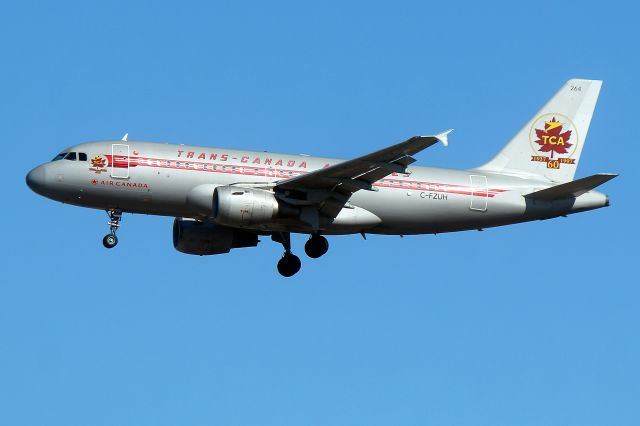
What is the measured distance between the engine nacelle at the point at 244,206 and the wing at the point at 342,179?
0.61m

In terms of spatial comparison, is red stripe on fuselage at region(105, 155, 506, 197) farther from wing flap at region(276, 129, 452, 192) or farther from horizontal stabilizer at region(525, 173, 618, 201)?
wing flap at region(276, 129, 452, 192)

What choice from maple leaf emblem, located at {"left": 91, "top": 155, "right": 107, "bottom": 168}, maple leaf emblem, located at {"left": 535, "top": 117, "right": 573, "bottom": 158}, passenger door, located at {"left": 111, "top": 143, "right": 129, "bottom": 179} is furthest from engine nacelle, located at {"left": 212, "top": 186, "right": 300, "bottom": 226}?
maple leaf emblem, located at {"left": 535, "top": 117, "right": 573, "bottom": 158}

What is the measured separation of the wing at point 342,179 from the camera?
160 ft

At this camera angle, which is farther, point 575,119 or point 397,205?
point 575,119

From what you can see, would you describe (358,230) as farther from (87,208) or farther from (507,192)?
(87,208)

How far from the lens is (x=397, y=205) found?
176ft

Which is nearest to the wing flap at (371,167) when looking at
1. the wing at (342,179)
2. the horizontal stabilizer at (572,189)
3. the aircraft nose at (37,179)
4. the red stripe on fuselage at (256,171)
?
the wing at (342,179)

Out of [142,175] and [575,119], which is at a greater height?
[575,119]

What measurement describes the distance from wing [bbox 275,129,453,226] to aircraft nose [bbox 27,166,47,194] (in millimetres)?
8892

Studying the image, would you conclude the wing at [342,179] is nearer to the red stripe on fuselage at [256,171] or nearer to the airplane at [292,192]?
the airplane at [292,192]

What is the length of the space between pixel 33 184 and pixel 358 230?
496 inches

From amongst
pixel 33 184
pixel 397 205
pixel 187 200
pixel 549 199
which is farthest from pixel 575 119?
pixel 33 184

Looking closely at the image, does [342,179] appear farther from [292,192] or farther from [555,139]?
[555,139]

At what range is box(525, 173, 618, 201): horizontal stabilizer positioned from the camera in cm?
5194
